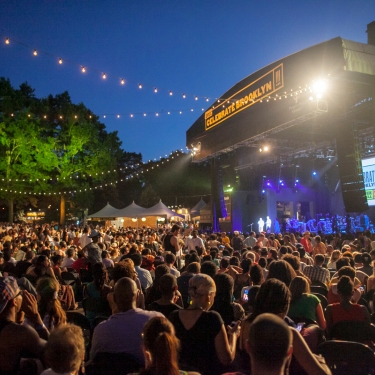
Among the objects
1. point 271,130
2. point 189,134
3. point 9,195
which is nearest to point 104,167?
point 9,195

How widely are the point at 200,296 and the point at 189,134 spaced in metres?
15.9

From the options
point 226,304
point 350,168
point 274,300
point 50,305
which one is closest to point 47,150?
point 350,168

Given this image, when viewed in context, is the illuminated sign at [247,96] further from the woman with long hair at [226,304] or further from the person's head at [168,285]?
the person's head at [168,285]

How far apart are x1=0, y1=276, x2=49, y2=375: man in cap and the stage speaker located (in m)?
10.4

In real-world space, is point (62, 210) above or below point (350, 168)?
above

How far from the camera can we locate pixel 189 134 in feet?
59.9

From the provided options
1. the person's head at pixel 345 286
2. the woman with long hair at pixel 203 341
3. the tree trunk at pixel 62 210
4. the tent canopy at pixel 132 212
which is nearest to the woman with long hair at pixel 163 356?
the woman with long hair at pixel 203 341

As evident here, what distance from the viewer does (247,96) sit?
43.9 ft

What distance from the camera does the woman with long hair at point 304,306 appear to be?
337cm

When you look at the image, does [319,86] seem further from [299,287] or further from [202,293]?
[202,293]

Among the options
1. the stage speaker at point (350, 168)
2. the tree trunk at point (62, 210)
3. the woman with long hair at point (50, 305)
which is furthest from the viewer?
the tree trunk at point (62, 210)

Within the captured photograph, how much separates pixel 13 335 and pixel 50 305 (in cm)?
97

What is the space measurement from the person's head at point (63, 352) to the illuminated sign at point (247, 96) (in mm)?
11208

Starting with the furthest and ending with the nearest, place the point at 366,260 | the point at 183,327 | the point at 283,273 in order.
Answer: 1. the point at 366,260
2. the point at 283,273
3. the point at 183,327
